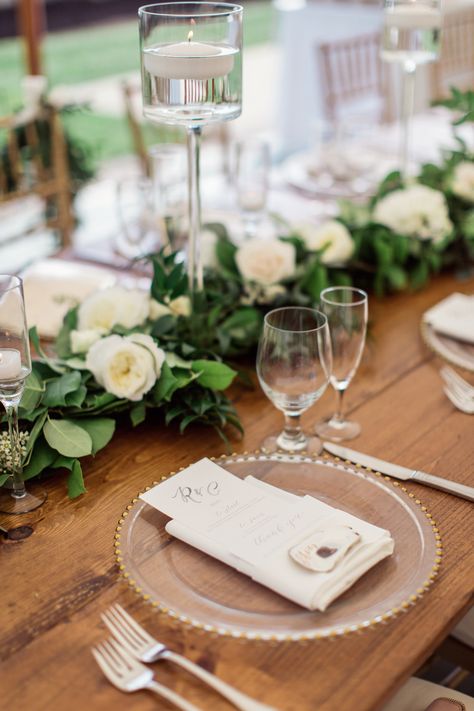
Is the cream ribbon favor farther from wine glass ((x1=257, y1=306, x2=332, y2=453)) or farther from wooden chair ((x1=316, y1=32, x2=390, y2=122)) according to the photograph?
wooden chair ((x1=316, y1=32, x2=390, y2=122))

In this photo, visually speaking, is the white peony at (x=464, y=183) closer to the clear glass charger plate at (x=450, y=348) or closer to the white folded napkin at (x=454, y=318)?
the white folded napkin at (x=454, y=318)

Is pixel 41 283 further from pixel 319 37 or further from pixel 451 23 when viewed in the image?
pixel 319 37

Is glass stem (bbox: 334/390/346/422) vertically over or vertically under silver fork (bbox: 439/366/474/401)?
over

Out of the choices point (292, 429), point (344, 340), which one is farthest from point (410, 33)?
point (292, 429)

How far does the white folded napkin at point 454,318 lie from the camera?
5.09ft

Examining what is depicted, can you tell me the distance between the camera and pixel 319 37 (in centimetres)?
494

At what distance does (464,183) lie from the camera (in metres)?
1.90

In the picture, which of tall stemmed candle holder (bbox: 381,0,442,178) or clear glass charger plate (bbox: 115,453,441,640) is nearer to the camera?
clear glass charger plate (bbox: 115,453,441,640)

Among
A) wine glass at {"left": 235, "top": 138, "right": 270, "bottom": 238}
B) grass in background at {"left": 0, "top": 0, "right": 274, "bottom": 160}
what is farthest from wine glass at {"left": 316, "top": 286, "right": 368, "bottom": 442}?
grass in background at {"left": 0, "top": 0, "right": 274, "bottom": 160}

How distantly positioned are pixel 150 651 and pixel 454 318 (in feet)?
3.11

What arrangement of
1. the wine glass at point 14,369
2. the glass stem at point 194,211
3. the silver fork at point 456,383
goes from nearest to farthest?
the wine glass at point 14,369 → the glass stem at point 194,211 → the silver fork at point 456,383

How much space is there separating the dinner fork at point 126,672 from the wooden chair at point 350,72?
2827mm

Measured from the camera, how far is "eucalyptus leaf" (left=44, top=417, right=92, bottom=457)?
1128mm

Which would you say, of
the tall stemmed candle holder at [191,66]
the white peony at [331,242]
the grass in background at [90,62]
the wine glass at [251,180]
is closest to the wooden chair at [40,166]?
the wine glass at [251,180]
